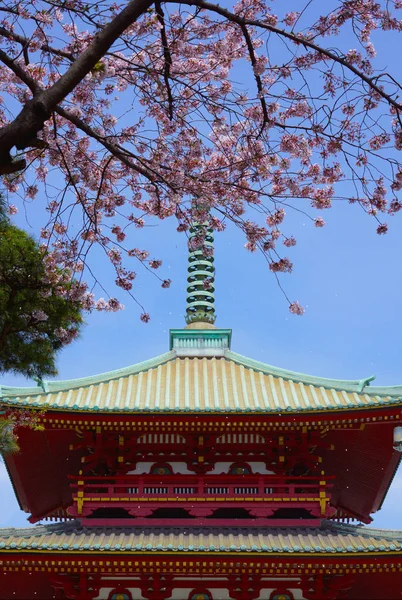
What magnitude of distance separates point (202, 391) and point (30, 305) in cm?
588

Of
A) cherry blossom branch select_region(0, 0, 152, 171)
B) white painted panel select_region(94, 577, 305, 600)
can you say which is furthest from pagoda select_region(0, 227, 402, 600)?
cherry blossom branch select_region(0, 0, 152, 171)

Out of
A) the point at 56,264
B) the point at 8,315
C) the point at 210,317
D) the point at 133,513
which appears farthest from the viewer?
the point at 210,317

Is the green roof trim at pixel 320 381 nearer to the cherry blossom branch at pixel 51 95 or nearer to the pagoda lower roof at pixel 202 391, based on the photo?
the pagoda lower roof at pixel 202 391

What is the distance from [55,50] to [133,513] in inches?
373

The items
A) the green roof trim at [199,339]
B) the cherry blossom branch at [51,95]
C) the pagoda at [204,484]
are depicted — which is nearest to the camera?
the cherry blossom branch at [51,95]

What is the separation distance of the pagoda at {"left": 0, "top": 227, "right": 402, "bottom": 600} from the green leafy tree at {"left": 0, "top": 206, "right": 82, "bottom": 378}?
115 inches

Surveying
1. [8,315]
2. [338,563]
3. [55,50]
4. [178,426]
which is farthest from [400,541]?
[55,50]

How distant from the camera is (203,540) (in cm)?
1321

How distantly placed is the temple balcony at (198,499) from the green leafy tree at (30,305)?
13.7 feet

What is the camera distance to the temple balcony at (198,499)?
1412 centimetres

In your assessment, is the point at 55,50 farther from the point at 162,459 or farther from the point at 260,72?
the point at 162,459

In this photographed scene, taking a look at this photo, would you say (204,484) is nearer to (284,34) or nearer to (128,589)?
(128,589)

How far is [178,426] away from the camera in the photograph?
14.2m

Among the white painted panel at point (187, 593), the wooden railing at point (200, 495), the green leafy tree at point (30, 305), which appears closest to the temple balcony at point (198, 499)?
the wooden railing at point (200, 495)
